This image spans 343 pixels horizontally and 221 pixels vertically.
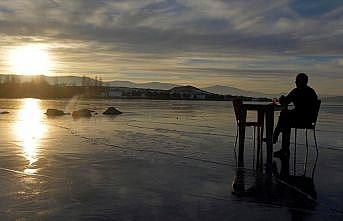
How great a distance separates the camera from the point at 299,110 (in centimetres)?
953

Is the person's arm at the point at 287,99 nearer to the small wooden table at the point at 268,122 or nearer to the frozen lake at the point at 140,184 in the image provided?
the small wooden table at the point at 268,122

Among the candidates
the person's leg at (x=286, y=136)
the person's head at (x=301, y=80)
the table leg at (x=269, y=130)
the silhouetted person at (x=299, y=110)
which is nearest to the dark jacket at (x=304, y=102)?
the silhouetted person at (x=299, y=110)

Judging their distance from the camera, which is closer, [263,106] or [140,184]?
[140,184]

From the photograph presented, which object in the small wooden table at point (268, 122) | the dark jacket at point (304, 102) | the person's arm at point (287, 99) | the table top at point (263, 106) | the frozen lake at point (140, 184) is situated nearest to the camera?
the frozen lake at point (140, 184)

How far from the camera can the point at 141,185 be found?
6.57 metres

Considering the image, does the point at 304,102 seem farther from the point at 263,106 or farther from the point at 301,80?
the point at 263,106

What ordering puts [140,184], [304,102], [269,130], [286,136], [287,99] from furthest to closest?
[286,136]
[304,102]
[287,99]
[269,130]
[140,184]

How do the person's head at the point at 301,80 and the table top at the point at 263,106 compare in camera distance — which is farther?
the person's head at the point at 301,80

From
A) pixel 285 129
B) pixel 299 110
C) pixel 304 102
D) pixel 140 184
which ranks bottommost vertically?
pixel 140 184

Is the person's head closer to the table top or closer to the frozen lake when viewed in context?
the table top

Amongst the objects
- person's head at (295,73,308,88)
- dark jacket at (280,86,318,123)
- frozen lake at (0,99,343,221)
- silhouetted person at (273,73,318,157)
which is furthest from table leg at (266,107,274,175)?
person's head at (295,73,308,88)

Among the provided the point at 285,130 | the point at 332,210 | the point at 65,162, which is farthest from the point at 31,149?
the point at 332,210

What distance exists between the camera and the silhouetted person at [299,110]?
9.50 m

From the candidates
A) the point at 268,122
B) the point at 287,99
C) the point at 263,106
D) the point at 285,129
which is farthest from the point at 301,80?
the point at 268,122
